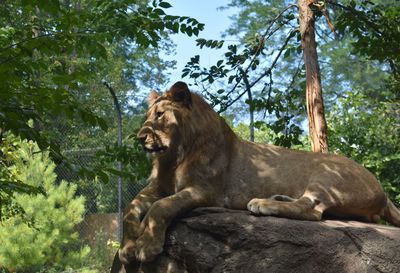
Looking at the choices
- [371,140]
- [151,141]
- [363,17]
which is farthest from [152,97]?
[371,140]

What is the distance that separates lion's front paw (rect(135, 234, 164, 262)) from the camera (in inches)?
142

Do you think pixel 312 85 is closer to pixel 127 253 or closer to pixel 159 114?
pixel 159 114

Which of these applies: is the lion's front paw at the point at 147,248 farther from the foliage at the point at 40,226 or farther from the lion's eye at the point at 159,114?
the foliage at the point at 40,226

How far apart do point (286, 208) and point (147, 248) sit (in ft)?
2.96

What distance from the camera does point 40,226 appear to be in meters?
11.5

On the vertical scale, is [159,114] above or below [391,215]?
above

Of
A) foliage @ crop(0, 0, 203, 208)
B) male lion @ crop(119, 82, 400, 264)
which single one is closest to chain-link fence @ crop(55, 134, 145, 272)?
foliage @ crop(0, 0, 203, 208)

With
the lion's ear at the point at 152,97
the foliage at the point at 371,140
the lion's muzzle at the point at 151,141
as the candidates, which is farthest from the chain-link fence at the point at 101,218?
the lion's muzzle at the point at 151,141

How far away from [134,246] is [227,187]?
815mm

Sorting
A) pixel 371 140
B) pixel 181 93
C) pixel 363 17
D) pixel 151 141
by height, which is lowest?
pixel 151 141

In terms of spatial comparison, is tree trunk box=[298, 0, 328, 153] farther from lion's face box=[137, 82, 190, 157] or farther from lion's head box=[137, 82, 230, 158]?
lion's face box=[137, 82, 190, 157]

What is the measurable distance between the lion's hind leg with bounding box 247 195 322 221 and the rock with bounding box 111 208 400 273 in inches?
2.4

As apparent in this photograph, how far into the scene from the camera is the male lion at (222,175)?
155 inches

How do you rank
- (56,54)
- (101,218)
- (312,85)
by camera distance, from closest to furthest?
(56,54), (312,85), (101,218)
